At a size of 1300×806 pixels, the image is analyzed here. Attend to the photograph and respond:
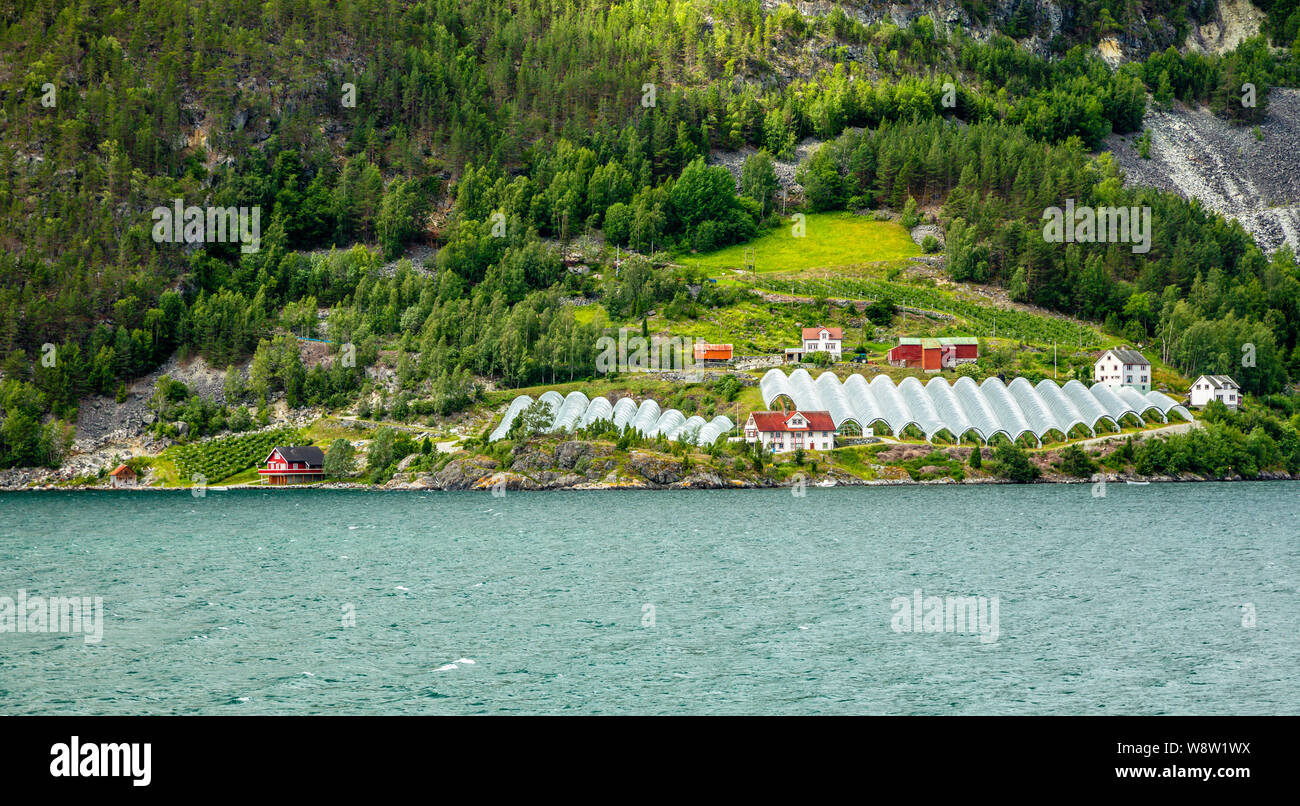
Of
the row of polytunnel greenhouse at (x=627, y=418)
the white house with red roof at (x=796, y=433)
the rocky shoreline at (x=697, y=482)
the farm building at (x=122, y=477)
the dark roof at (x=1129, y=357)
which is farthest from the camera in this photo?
the dark roof at (x=1129, y=357)

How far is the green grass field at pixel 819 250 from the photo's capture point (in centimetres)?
18200

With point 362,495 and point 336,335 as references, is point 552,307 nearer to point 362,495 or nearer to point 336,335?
point 336,335

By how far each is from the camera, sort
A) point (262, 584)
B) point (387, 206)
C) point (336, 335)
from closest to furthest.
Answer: point (262, 584) → point (336, 335) → point (387, 206)

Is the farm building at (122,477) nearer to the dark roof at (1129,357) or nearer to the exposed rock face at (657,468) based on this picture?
the exposed rock face at (657,468)

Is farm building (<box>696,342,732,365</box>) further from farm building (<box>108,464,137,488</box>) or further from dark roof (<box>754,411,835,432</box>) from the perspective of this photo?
farm building (<box>108,464,137,488</box>)

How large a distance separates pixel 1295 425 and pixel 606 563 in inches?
3873

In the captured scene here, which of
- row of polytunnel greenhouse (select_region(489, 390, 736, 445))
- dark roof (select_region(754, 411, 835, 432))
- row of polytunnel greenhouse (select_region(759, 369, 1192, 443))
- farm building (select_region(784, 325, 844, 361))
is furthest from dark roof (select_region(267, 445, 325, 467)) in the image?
farm building (select_region(784, 325, 844, 361))

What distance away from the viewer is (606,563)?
64812 mm

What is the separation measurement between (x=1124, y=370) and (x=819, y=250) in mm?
66204

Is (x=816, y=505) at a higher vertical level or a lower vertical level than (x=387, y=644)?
lower

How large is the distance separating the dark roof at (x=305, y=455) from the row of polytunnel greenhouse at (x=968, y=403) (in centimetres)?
4939

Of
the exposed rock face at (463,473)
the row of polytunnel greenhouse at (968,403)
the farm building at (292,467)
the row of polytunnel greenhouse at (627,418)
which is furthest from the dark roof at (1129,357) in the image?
the farm building at (292,467)
